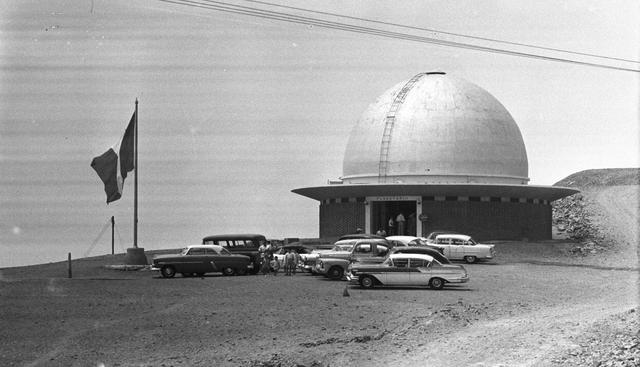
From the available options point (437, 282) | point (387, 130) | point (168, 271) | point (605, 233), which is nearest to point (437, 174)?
point (387, 130)

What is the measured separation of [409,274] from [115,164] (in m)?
16.1

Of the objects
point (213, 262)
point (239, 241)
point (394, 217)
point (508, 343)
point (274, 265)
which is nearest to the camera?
point (508, 343)

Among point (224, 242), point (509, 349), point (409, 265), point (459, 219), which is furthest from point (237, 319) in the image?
point (459, 219)

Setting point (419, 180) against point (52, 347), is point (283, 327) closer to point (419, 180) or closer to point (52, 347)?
point (52, 347)

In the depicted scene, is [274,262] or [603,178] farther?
[603,178]

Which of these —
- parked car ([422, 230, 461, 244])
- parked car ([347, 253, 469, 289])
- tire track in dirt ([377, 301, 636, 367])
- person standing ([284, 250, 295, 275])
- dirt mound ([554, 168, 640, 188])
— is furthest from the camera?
dirt mound ([554, 168, 640, 188])

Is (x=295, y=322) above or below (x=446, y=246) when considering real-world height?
below

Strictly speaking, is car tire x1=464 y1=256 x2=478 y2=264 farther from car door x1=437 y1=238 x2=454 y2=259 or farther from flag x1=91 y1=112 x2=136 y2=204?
flag x1=91 y1=112 x2=136 y2=204

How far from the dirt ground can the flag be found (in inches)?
270

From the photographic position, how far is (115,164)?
123 ft

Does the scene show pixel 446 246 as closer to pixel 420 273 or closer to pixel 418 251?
pixel 418 251

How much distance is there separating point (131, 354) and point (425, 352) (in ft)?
19.1

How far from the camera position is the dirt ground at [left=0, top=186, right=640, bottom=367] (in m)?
16.4

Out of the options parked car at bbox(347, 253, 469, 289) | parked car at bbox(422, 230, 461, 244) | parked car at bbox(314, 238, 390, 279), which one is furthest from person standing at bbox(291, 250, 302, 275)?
parked car at bbox(422, 230, 461, 244)
